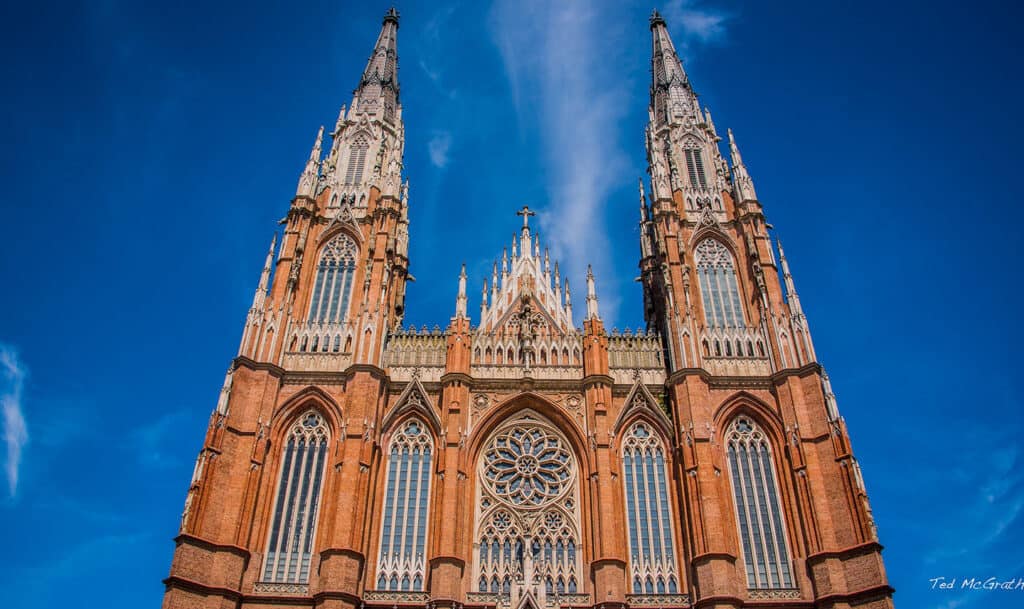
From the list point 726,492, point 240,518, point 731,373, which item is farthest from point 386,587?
point 731,373

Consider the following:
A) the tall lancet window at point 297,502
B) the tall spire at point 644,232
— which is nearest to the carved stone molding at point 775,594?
the tall lancet window at point 297,502

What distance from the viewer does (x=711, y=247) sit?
36.1m

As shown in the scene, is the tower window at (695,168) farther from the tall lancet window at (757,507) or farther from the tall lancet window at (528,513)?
the tall lancet window at (528,513)

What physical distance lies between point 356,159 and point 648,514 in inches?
920

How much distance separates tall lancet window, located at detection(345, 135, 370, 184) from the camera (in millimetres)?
Result: 39569

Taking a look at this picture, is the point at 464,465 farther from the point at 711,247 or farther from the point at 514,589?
the point at 711,247

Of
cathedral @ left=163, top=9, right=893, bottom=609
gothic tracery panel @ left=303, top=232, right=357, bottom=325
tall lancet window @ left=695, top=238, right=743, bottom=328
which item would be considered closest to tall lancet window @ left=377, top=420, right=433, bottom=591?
cathedral @ left=163, top=9, right=893, bottom=609

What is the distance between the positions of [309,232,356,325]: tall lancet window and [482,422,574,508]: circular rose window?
29.6ft

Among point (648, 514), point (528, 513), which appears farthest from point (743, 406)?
point (528, 513)

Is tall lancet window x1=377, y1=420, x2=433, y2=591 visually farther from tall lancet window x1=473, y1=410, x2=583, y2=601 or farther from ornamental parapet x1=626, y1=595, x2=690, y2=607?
ornamental parapet x1=626, y1=595, x2=690, y2=607

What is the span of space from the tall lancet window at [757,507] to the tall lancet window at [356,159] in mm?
21966

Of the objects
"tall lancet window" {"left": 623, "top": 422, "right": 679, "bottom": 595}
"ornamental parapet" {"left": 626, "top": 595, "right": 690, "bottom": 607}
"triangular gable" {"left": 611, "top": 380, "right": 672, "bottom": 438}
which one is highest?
"triangular gable" {"left": 611, "top": 380, "right": 672, "bottom": 438}

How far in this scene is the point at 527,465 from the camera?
30094mm

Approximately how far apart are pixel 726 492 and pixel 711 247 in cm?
1230
